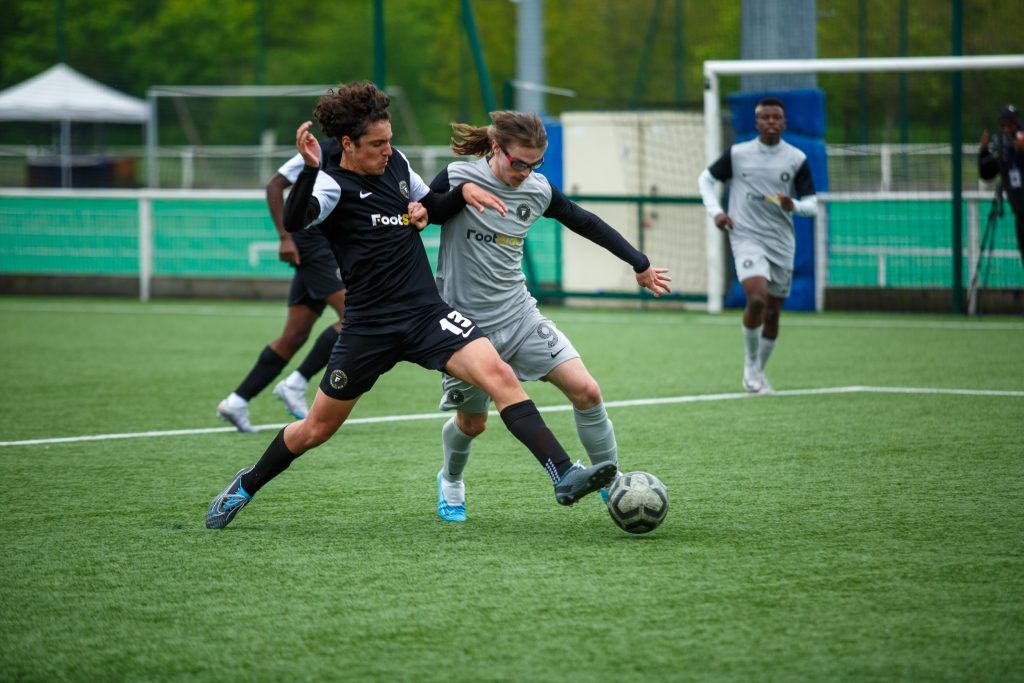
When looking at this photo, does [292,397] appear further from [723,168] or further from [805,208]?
[805,208]

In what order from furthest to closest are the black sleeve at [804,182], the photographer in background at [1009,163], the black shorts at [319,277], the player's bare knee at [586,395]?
the photographer in background at [1009,163] < the black sleeve at [804,182] < the black shorts at [319,277] < the player's bare knee at [586,395]

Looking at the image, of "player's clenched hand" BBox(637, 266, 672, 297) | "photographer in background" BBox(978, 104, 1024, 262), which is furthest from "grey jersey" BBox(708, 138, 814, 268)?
"player's clenched hand" BBox(637, 266, 672, 297)

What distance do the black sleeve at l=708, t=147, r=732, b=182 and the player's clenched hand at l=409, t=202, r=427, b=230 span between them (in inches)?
197

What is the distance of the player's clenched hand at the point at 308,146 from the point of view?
4.96 meters

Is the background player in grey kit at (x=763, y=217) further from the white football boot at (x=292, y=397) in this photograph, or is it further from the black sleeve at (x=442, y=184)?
the black sleeve at (x=442, y=184)

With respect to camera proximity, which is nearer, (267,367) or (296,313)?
(267,367)

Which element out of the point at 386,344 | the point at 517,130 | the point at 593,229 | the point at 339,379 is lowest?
the point at 339,379

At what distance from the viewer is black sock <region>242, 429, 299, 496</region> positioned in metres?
5.50

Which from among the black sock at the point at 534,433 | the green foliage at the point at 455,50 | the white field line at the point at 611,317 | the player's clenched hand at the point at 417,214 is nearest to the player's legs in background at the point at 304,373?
the player's clenched hand at the point at 417,214

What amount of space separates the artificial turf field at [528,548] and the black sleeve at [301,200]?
4.23 ft

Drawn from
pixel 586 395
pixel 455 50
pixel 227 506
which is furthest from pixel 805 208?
pixel 455 50

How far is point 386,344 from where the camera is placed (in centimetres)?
535

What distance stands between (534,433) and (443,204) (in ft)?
3.41

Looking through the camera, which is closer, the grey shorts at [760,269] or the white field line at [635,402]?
the white field line at [635,402]
